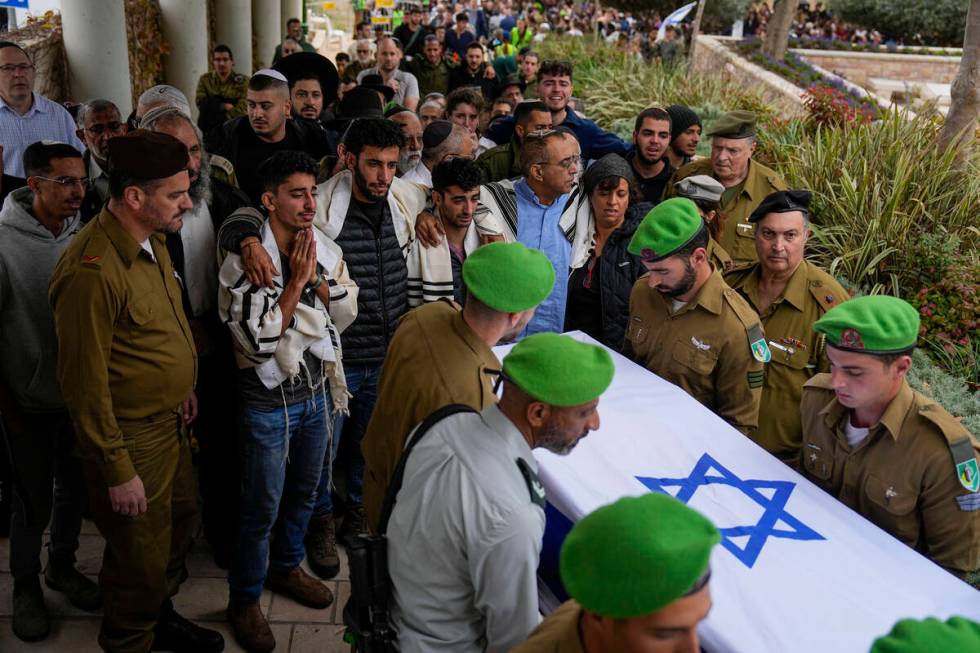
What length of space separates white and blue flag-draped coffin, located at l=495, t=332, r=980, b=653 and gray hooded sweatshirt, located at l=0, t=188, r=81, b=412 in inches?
79.4

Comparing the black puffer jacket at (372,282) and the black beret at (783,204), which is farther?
the black puffer jacket at (372,282)

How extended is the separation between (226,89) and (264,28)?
7430mm

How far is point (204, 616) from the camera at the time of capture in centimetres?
387

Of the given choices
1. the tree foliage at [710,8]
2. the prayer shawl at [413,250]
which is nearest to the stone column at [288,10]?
the tree foliage at [710,8]

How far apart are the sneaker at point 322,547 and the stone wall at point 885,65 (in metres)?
20.3

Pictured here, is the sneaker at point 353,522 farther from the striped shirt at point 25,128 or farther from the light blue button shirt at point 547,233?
the striped shirt at point 25,128

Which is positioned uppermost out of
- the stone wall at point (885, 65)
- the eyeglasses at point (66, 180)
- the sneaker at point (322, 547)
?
the eyeglasses at point (66, 180)

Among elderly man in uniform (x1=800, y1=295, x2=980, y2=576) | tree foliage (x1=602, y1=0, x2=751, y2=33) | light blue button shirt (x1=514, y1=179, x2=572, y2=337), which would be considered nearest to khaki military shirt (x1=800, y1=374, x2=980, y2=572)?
elderly man in uniform (x1=800, y1=295, x2=980, y2=576)

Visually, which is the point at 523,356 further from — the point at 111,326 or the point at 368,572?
the point at 111,326

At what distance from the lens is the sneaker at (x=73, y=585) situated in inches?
150

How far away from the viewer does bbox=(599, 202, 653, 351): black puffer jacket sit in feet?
14.3

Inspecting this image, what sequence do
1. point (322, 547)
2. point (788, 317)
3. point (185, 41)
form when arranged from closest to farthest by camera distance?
point (788, 317) → point (322, 547) → point (185, 41)

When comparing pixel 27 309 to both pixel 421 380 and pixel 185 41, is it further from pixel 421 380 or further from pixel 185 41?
pixel 185 41

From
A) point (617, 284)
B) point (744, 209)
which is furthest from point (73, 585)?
point (744, 209)
